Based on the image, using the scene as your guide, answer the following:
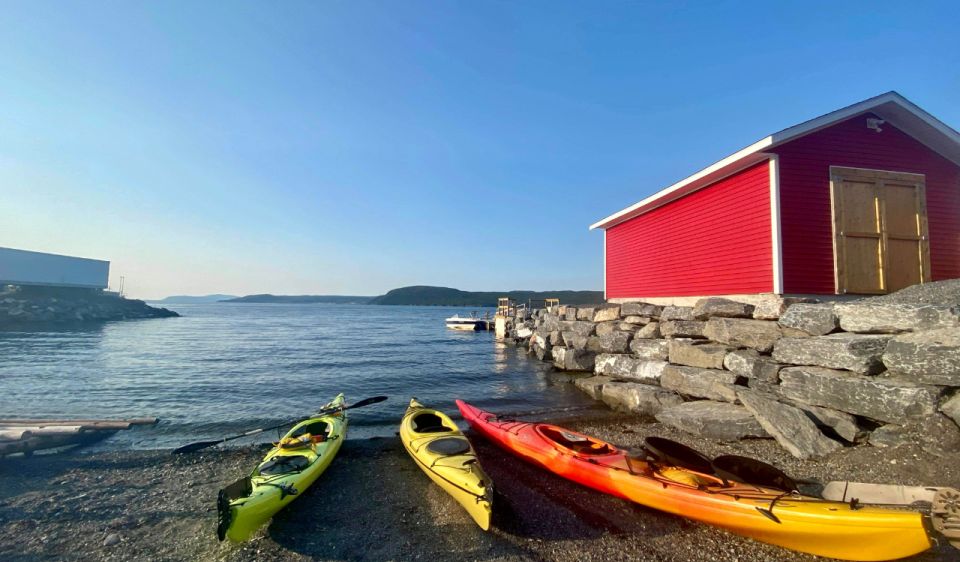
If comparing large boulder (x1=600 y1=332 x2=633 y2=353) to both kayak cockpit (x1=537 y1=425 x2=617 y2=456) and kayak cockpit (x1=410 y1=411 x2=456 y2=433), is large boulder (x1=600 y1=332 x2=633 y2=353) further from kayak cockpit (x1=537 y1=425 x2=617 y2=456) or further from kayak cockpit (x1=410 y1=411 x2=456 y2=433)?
kayak cockpit (x1=410 y1=411 x2=456 y2=433)

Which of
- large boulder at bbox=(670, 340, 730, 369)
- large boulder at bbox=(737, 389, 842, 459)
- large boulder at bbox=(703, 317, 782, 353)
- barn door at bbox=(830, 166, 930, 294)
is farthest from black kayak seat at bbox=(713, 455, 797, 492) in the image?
barn door at bbox=(830, 166, 930, 294)

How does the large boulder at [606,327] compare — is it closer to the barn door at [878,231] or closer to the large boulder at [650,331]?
the large boulder at [650,331]

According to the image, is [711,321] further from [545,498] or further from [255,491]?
[255,491]

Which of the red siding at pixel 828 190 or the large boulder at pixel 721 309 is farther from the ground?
the red siding at pixel 828 190

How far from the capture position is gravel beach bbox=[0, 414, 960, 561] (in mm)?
4508

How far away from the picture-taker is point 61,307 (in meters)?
50.4

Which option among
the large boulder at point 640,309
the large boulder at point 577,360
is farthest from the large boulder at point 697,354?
the large boulder at point 577,360

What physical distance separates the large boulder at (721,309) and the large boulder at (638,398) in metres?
2.11

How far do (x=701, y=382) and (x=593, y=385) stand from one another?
3.65m

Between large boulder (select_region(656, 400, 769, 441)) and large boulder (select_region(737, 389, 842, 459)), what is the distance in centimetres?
18

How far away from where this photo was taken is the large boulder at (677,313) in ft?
Result: 36.9

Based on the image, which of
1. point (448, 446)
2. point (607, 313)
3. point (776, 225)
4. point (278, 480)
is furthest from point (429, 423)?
point (607, 313)

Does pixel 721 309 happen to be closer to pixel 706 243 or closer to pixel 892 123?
pixel 706 243

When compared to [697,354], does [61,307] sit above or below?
above
